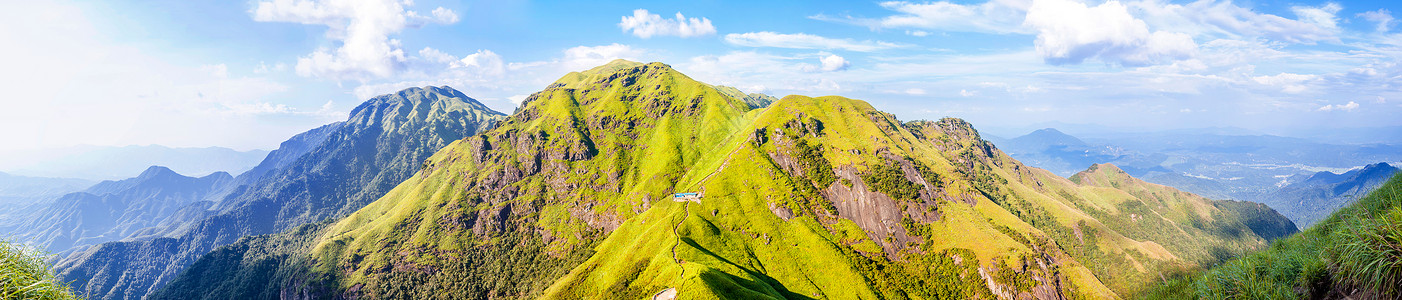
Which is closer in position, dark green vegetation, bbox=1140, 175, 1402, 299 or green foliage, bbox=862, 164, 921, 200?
dark green vegetation, bbox=1140, 175, 1402, 299

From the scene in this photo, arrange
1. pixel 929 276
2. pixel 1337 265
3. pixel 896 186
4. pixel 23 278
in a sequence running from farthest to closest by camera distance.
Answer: pixel 896 186
pixel 929 276
pixel 1337 265
pixel 23 278

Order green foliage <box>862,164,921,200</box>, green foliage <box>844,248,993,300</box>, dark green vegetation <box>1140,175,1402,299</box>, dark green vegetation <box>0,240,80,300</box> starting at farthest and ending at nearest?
green foliage <box>862,164,921,200</box>, green foliage <box>844,248,993,300</box>, dark green vegetation <box>0,240,80,300</box>, dark green vegetation <box>1140,175,1402,299</box>

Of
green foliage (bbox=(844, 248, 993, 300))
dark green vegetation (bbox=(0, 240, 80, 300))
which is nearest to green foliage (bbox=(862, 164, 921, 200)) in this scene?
green foliage (bbox=(844, 248, 993, 300))

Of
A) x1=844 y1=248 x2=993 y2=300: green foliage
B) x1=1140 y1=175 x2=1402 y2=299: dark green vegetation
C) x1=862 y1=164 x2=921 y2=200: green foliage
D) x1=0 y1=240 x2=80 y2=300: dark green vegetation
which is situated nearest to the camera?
x1=1140 y1=175 x2=1402 y2=299: dark green vegetation

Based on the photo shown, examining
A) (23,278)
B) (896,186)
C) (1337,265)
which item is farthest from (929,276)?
(23,278)

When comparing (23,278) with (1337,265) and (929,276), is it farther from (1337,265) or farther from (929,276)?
(929,276)

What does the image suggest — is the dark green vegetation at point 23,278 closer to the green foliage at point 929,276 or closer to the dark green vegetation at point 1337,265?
the dark green vegetation at point 1337,265

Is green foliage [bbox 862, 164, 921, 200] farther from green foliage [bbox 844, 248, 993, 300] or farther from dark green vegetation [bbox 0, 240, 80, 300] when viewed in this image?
dark green vegetation [bbox 0, 240, 80, 300]
